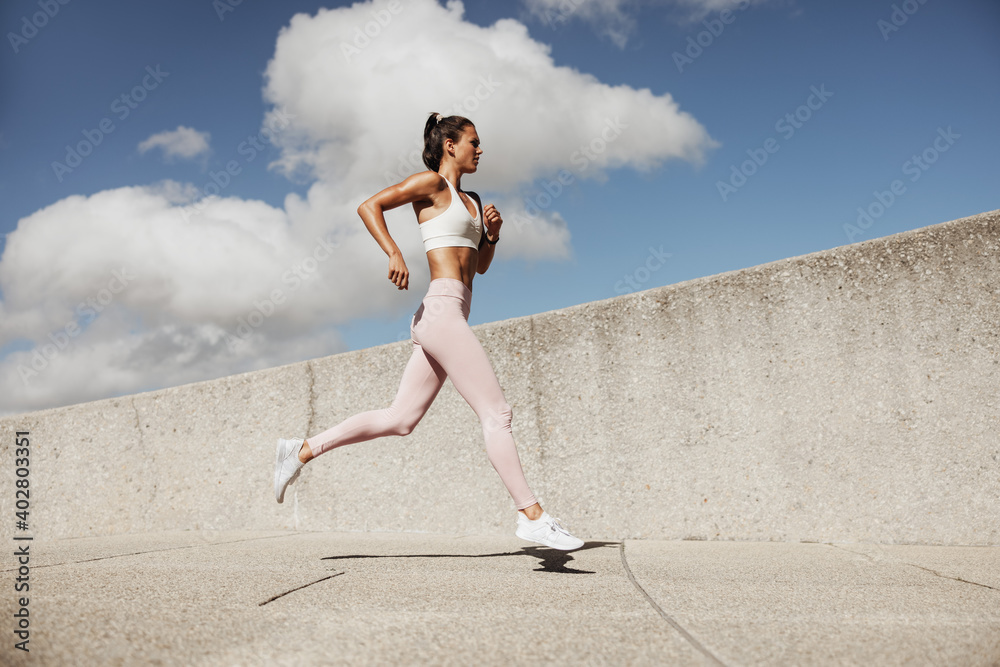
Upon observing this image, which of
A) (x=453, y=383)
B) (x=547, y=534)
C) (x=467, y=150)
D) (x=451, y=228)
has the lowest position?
(x=547, y=534)

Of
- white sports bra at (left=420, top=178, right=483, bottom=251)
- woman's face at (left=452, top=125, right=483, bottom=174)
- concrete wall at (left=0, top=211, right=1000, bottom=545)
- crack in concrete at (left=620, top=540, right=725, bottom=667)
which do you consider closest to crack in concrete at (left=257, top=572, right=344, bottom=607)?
crack in concrete at (left=620, top=540, right=725, bottom=667)

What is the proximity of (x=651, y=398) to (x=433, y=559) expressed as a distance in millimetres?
1470

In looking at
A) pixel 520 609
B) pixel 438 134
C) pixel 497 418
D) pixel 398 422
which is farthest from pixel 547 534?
pixel 438 134

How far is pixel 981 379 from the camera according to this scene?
2.86m

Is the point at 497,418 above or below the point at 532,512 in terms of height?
above

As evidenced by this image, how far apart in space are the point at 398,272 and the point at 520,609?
1.34m

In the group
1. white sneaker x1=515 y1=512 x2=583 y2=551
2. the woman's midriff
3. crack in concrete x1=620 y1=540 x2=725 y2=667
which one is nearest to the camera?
crack in concrete x1=620 y1=540 x2=725 y2=667

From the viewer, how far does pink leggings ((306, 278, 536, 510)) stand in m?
2.42

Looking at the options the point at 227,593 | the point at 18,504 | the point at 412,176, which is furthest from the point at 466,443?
the point at 18,504

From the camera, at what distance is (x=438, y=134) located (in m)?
2.88

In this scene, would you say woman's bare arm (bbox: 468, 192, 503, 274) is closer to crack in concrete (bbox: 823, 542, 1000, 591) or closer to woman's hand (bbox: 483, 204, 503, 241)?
woman's hand (bbox: 483, 204, 503, 241)

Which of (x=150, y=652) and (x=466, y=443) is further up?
(x=466, y=443)

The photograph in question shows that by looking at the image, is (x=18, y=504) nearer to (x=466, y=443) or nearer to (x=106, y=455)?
(x=106, y=455)

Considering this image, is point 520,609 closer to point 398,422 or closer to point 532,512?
point 532,512
